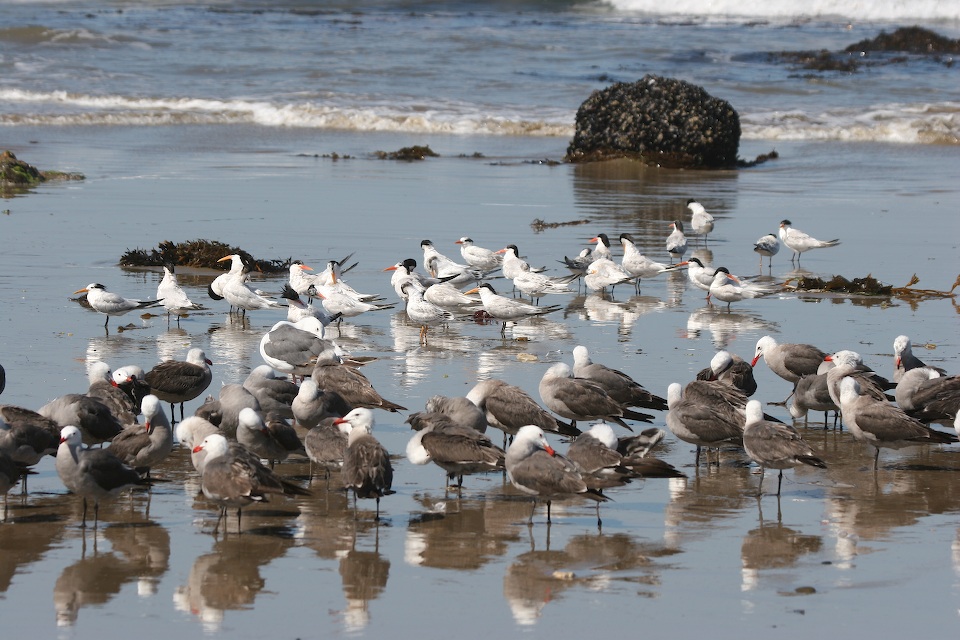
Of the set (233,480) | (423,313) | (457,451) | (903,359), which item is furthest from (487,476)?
(423,313)

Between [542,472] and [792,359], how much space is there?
3946 millimetres

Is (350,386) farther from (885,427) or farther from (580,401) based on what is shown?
(885,427)

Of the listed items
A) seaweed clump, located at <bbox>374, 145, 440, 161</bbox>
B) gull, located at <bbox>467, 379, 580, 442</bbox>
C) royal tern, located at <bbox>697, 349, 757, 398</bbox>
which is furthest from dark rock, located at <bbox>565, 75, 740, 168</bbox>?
gull, located at <bbox>467, 379, 580, 442</bbox>

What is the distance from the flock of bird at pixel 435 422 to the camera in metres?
7.82

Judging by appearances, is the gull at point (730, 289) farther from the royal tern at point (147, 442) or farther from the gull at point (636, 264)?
the royal tern at point (147, 442)

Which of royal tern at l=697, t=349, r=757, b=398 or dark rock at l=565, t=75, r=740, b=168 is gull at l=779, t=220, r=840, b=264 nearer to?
royal tern at l=697, t=349, r=757, b=398

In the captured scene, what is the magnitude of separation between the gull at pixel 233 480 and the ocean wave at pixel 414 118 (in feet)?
78.3

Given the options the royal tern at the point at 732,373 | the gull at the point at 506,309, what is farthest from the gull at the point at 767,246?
the royal tern at the point at 732,373

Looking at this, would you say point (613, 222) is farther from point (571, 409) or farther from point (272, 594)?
point (272, 594)

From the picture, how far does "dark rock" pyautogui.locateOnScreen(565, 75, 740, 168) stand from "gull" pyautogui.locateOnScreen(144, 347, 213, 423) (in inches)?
683

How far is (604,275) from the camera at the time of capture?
50.6 ft

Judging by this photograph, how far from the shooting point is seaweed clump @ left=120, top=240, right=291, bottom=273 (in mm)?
16047

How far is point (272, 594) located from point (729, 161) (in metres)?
21.2

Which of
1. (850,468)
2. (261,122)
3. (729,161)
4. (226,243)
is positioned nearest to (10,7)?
(261,122)
